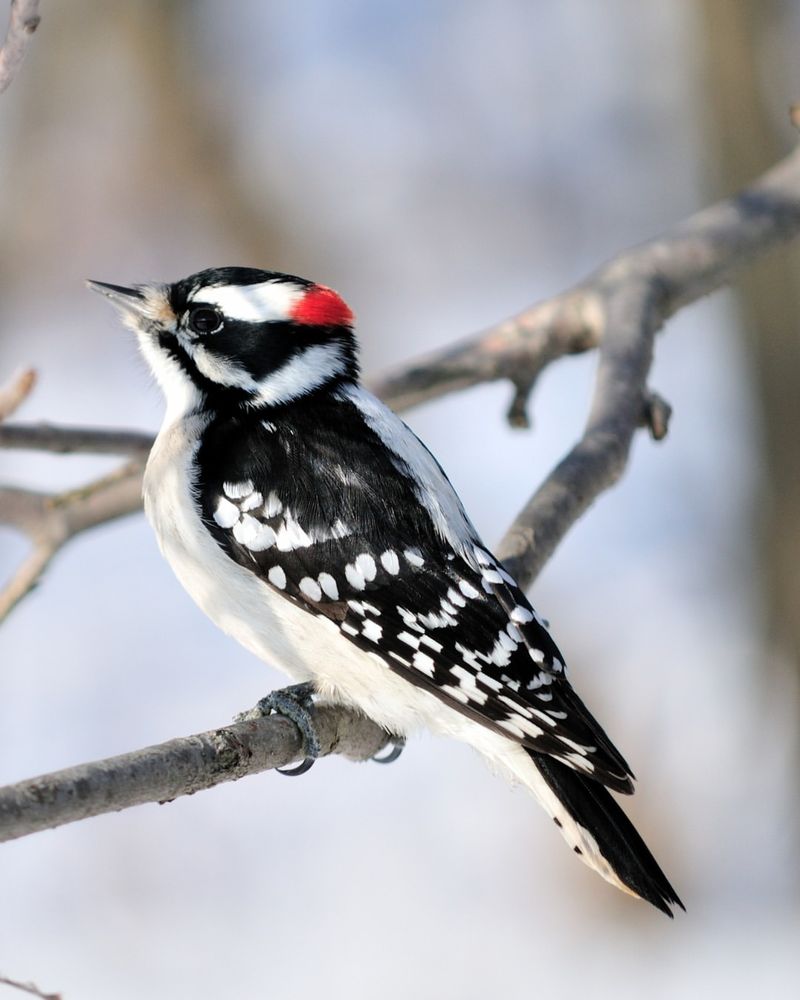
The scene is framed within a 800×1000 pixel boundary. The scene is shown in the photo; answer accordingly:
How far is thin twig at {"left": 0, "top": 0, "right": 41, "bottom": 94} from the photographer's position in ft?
7.57

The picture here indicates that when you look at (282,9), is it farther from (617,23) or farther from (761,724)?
(761,724)

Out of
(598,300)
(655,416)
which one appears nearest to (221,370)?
(655,416)

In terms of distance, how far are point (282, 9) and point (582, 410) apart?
394 centimetres

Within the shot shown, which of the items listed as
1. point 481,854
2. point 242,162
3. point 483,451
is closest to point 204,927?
point 481,854

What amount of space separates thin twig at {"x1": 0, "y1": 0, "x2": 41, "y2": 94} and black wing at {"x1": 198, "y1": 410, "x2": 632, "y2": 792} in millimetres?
1384

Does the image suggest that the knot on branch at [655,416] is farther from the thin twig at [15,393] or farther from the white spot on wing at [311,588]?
the thin twig at [15,393]

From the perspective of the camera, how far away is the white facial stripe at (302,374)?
3824mm

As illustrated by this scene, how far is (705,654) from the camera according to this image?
7.59 metres

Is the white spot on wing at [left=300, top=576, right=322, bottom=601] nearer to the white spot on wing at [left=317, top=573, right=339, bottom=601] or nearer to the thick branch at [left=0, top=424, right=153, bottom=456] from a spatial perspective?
the white spot on wing at [left=317, top=573, right=339, bottom=601]

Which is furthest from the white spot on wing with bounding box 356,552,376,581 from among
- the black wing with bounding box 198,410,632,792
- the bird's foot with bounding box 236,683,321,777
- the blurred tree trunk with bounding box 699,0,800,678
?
the blurred tree trunk with bounding box 699,0,800,678

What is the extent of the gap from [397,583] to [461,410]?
5.10 m

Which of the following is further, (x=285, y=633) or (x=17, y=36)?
(x=285, y=633)

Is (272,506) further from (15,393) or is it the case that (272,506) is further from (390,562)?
(15,393)

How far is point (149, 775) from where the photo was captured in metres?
2.37
